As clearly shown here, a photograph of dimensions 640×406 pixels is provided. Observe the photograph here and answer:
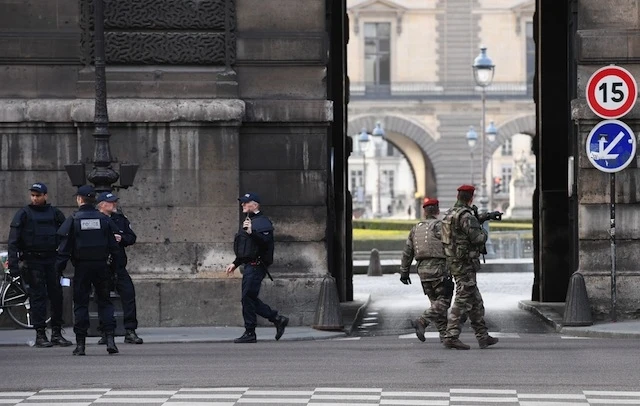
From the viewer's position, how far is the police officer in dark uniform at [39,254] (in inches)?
818

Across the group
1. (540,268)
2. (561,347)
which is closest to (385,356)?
(561,347)

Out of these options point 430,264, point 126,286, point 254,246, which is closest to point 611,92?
point 430,264

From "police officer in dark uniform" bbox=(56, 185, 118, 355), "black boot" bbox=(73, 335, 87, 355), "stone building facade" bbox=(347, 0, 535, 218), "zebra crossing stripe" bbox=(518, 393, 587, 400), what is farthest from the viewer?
"stone building facade" bbox=(347, 0, 535, 218)

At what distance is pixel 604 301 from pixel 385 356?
529 cm

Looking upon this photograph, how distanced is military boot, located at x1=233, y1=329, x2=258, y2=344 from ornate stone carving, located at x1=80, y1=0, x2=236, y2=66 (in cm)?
389

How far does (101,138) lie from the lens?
21.7m

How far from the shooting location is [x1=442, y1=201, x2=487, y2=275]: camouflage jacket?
20.1 meters

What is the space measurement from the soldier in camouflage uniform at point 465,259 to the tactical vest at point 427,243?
493 millimetres

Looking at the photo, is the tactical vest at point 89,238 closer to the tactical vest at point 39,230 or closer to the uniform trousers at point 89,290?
the uniform trousers at point 89,290

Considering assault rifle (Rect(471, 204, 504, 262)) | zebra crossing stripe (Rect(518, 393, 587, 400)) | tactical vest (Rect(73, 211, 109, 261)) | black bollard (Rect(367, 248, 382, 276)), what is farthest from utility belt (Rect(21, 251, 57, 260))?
black bollard (Rect(367, 248, 382, 276))

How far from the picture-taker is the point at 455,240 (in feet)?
66.1

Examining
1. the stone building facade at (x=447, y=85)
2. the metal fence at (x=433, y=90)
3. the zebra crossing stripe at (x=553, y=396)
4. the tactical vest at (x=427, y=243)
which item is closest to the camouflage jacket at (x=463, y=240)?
the tactical vest at (x=427, y=243)

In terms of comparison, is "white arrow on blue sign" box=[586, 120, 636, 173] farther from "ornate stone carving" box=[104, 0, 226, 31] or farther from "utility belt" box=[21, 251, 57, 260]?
"utility belt" box=[21, 251, 57, 260]

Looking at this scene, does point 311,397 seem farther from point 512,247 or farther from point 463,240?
point 512,247
